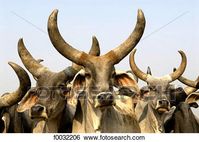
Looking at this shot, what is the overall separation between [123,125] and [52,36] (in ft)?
6.12

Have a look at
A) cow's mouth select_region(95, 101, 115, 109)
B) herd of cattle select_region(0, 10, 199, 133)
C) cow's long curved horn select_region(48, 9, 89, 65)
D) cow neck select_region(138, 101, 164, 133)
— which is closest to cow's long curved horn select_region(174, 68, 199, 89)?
herd of cattle select_region(0, 10, 199, 133)

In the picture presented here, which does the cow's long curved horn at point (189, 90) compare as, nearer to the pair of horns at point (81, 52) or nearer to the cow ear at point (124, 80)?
the cow ear at point (124, 80)

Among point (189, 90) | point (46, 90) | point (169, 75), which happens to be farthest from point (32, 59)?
point (189, 90)

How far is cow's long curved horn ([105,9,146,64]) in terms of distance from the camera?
835 cm

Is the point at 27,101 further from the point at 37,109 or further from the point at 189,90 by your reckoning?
the point at 189,90

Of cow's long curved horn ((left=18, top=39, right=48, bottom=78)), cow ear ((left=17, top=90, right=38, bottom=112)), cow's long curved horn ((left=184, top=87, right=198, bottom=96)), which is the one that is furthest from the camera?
cow's long curved horn ((left=184, top=87, right=198, bottom=96))

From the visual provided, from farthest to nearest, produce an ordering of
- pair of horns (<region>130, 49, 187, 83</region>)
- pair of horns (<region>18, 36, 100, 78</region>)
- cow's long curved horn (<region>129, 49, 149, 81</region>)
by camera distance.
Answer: cow's long curved horn (<region>129, 49, 149, 81</region>) → pair of horns (<region>130, 49, 187, 83</region>) → pair of horns (<region>18, 36, 100, 78</region>)

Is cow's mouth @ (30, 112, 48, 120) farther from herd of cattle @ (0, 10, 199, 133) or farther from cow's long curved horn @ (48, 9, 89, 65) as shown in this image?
cow's long curved horn @ (48, 9, 89, 65)

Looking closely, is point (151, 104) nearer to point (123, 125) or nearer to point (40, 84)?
point (123, 125)

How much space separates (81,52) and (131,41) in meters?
0.81

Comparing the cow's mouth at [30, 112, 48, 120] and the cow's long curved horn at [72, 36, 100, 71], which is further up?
the cow's long curved horn at [72, 36, 100, 71]

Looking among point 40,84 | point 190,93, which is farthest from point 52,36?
point 190,93

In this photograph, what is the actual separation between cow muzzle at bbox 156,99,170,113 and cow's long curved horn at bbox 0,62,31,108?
223 centimetres

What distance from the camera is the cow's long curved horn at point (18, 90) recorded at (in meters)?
8.77
